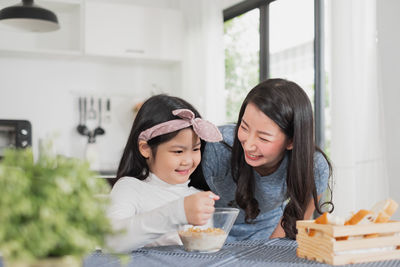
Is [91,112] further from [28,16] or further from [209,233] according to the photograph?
[209,233]

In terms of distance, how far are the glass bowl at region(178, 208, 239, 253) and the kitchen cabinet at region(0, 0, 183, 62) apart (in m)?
2.69

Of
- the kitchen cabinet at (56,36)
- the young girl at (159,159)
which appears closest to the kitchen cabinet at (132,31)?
the kitchen cabinet at (56,36)

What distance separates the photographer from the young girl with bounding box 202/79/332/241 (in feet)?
4.91

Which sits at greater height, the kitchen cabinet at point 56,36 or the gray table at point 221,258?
the kitchen cabinet at point 56,36

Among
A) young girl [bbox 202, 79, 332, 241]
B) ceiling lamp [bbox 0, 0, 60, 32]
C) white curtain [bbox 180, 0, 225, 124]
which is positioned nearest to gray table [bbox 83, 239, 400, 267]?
young girl [bbox 202, 79, 332, 241]

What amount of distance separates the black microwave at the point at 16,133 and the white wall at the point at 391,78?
7.75 feet

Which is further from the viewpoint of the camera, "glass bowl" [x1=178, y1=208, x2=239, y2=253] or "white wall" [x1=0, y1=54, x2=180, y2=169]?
"white wall" [x1=0, y1=54, x2=180, y2=169]


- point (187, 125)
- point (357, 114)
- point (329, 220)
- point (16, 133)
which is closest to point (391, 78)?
point (357, 114)

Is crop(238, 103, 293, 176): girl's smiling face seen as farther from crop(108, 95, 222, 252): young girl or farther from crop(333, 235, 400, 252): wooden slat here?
crop(333, 235, 400, 252): wooden slat

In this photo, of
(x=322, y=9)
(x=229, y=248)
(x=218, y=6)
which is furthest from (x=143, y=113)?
(x=218, y=6)

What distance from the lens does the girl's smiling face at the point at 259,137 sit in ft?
4.85

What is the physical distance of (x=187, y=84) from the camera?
12.7ft

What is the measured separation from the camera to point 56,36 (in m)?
3.79

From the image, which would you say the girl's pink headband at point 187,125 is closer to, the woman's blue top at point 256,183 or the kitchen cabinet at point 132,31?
the woman's blue top at point 256,183
